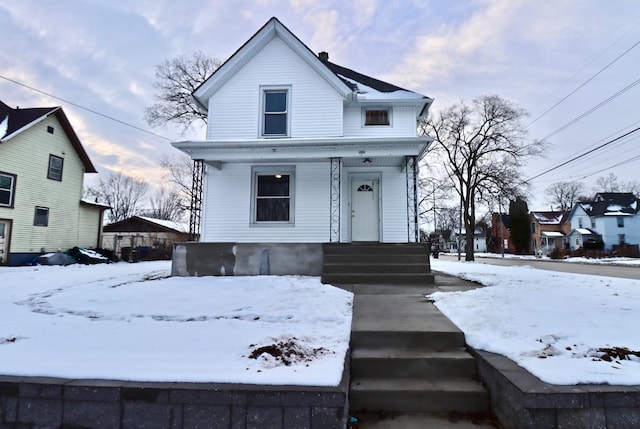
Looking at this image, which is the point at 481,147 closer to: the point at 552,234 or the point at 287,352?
the point at 287,352

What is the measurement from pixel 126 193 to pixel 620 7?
174ft

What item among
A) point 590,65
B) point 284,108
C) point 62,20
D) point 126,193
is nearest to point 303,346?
point 284,108

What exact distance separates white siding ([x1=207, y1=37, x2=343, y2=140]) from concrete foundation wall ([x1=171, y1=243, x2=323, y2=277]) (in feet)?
11.9

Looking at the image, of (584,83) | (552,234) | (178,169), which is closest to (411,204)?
(584,83)

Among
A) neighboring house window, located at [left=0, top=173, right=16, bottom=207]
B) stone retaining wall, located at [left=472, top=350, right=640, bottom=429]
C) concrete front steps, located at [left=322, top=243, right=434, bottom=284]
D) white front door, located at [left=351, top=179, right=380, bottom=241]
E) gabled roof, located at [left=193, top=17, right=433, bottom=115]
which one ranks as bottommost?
stone retaining wall, located at [left=472, top=350, right=640, bottom=429]

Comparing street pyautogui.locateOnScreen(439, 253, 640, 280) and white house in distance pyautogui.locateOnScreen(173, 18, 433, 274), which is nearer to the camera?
white house in distance pyautogui.locateOnScreen(173, 18, 433, 274)

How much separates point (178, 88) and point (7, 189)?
971 centimetres

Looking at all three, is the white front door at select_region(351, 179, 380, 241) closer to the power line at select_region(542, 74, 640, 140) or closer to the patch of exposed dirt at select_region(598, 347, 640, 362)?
the patch of exposed dirt at select_region(598, 347, 640, 362)

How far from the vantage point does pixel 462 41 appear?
37.7 feet

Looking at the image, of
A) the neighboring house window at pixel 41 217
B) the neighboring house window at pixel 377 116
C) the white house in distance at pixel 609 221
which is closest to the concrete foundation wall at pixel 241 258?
the neighboring house window at pixel 377 116

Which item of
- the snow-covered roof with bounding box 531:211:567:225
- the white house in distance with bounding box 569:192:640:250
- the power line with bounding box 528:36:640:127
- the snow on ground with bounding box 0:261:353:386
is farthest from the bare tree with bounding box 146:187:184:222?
the snow-covered roof with bounding box 531:211:567:225

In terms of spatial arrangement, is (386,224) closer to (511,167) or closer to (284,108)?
(284,108)

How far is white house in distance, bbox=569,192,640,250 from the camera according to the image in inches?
1485

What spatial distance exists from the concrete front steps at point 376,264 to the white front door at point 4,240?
15.7 metres
